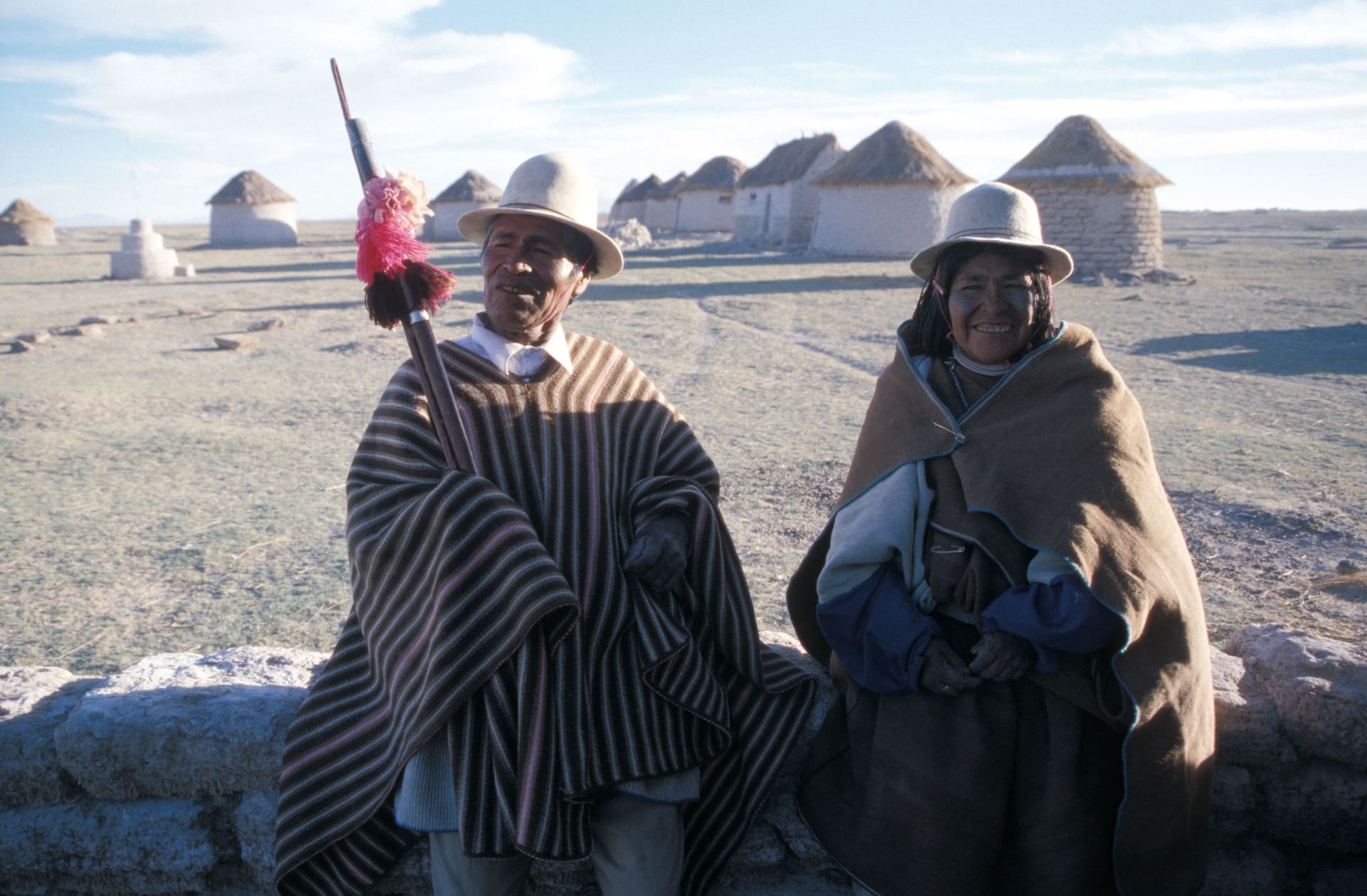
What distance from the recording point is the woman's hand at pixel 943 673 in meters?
1.98

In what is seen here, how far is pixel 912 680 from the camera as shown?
79.5 inches

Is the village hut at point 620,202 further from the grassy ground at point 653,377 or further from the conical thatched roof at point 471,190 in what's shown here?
the grassy ground at point 653,377

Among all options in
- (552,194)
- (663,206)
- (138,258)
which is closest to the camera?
(552,194)

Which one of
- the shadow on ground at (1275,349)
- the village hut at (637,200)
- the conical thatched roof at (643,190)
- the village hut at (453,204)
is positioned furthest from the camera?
the village hut at (637,200)

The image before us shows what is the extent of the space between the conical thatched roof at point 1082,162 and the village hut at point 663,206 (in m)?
25.6

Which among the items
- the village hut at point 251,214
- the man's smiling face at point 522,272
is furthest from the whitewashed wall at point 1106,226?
the village hut at point 251,214

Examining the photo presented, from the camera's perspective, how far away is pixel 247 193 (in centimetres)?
3853

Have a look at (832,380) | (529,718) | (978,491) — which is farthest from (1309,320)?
(529,718)

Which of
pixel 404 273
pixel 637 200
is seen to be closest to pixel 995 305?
pixel 404 273

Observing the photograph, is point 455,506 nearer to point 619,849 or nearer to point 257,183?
point 619,849

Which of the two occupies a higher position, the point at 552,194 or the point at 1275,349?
the point at 552,194

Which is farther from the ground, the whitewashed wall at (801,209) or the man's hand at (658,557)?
the whitewashed wall at (801,209)

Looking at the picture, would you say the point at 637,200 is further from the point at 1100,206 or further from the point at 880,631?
the point at 880,631

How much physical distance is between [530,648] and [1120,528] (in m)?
1.23
